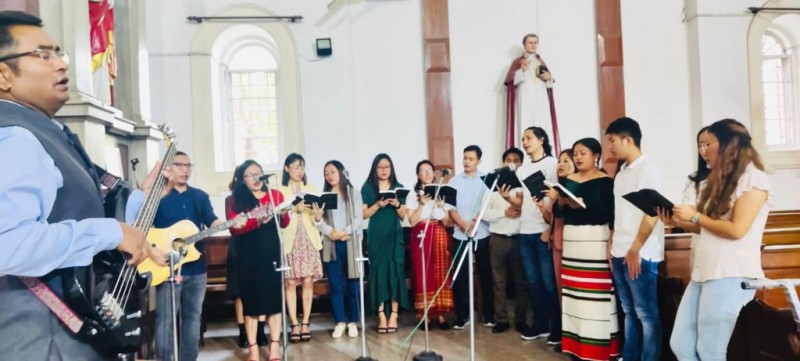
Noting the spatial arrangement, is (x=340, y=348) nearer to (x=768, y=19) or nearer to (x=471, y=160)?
(x=471, y=160)

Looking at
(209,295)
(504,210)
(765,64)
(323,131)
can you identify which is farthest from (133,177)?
(765,64)

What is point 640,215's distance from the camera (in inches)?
119

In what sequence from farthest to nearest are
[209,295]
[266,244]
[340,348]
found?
[209,295] → [340,348] → [266,244]

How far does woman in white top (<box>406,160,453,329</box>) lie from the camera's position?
177 inches

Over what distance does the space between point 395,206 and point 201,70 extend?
10.1ft

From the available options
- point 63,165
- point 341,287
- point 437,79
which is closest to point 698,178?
point 341,287

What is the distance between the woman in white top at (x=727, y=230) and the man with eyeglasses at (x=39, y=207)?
6.92 ft

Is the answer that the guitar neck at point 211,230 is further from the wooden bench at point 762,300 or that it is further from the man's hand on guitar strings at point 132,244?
the wooden bench at point 762,300

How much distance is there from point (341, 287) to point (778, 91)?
20.8ft

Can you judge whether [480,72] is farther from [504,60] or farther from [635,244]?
[635,244]

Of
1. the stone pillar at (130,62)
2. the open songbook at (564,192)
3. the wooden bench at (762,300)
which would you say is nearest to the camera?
the wooden bench at (762,300)

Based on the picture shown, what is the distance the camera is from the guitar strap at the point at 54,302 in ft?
4.36

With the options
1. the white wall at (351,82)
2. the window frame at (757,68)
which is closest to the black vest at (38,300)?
the white wall at (351,82)

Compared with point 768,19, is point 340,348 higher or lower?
lower
